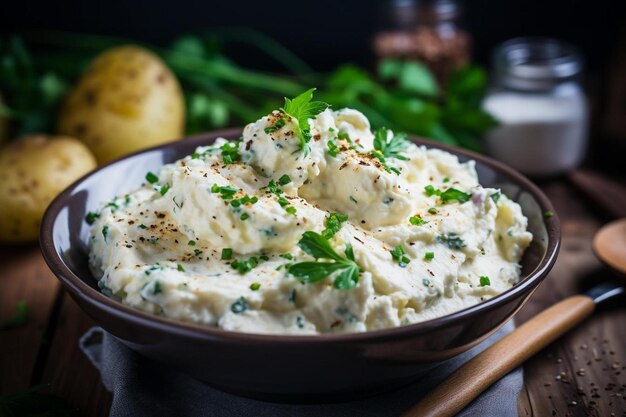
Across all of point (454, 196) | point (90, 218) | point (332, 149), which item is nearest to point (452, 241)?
point (454, 196)

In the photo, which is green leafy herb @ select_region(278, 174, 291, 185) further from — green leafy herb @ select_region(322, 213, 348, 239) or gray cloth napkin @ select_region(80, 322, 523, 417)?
gray cloth napkin @ select_region(80, 322, 523, 417)

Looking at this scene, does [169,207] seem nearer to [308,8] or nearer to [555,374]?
[555,374]

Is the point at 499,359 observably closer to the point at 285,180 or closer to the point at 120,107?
the point at 285,180

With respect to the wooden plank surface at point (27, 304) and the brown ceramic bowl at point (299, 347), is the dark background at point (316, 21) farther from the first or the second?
the brown ceramic bowl at point (299, 347)

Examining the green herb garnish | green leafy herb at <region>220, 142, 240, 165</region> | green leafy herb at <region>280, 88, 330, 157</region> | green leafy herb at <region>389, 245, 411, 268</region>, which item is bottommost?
the green herb garnish

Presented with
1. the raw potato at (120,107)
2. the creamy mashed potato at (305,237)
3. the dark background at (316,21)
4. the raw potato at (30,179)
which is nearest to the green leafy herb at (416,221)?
the creamy mashed potato at (305,237)

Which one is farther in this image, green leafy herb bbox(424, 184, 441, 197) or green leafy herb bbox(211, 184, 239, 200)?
green leafy herb bbox(424, 184, 441, 197)

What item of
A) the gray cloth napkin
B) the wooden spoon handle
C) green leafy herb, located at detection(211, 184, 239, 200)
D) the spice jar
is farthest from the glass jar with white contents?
green leafy herb, located at detection(211, 184, 239, 200)
